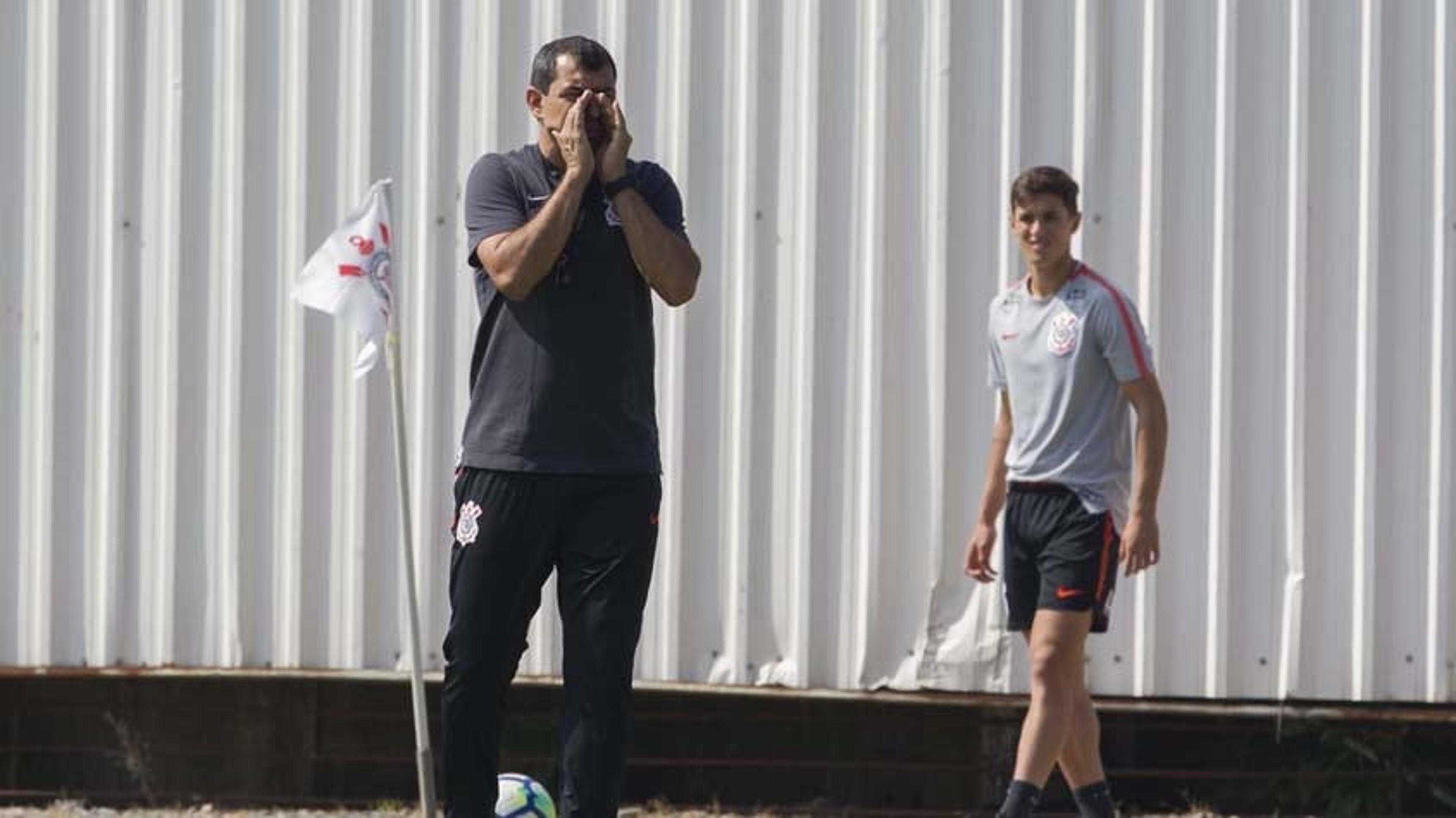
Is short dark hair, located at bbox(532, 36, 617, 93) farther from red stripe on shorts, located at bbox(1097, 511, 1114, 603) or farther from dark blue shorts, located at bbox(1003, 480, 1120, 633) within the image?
red stripe on shorts, located at bbox(1097, 511, 1114, 603)

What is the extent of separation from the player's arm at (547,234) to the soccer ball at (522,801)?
1.36 metres

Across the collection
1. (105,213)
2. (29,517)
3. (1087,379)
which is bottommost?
(29,517)

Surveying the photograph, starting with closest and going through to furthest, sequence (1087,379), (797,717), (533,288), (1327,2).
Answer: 1. (533,288)
2. (1087,379)
3. (1327,2)
4. (797,717)

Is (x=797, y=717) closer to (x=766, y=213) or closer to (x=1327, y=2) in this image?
(x=766, y=213)

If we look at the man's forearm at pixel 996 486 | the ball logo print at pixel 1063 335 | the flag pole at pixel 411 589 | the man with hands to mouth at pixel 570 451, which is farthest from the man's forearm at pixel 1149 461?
the flag pole at pixel 411 589

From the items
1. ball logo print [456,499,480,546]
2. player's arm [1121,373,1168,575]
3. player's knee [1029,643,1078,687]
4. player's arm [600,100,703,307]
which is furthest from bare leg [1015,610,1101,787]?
ball logo print [456,499,480,546]

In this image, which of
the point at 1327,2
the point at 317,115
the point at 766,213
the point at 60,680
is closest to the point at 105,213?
the point at 317,115

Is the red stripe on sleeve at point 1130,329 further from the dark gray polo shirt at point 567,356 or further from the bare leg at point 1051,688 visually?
the dark gray polo shirt at point 567,356

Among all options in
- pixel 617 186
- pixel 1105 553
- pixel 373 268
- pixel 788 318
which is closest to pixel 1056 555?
pixel 1105 553

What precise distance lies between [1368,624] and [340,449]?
298cm

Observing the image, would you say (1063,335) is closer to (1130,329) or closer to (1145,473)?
(1130,329)

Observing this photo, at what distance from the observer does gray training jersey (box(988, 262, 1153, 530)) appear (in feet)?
18.4

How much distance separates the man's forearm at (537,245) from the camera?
4582 millimetres

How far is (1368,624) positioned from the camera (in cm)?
640
